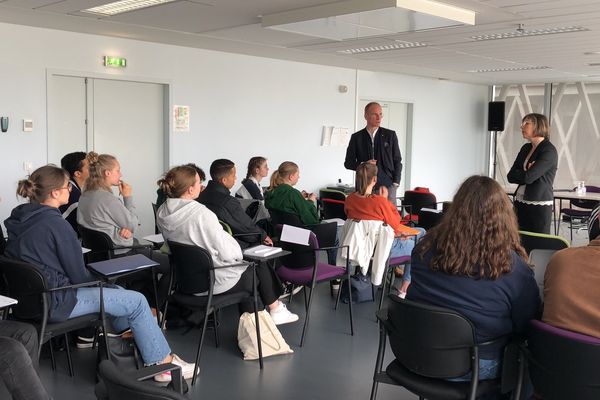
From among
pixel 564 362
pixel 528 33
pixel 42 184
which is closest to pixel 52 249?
pixel 42 184

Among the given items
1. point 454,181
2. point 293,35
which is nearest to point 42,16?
point 293,35

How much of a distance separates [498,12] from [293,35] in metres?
2.28

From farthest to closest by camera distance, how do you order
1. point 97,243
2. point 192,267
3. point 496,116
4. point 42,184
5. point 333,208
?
point 496,116 → point 333,208 → point 97,243 → point 192,267 → point 42,184

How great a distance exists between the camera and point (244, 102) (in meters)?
8.99

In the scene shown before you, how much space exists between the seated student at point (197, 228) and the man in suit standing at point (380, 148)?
108 inches

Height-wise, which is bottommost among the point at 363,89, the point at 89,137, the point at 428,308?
the point at 428,308

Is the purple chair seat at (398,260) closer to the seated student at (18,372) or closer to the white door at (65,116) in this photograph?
the seated student at (18,372)

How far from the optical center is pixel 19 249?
3.18 m

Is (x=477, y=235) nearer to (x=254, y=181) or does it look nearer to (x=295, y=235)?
(x=295, y=235)

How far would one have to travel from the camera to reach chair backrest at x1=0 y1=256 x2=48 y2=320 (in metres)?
3.02

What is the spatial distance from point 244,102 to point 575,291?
7229 millimetres

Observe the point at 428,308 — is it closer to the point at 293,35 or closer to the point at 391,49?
the point at 293,35

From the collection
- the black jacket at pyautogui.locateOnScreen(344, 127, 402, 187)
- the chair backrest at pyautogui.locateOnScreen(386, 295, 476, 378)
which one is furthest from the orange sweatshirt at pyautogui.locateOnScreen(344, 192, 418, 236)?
the chair backrest at pyautogui.locateOnScreen(386, 295, 476, 378)

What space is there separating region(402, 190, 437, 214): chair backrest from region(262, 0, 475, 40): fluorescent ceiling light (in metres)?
2.16
